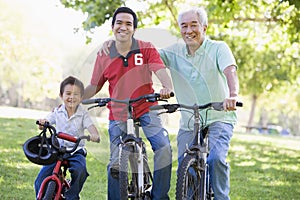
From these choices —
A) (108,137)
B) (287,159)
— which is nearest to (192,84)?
(108,137)

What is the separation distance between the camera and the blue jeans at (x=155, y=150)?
462cm

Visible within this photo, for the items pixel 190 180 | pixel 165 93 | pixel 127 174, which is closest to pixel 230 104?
pixel 165 93

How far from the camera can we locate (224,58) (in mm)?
4590

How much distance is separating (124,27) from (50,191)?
1434 mm

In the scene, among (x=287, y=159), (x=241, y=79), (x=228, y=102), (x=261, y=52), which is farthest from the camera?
(x=241, y=79)

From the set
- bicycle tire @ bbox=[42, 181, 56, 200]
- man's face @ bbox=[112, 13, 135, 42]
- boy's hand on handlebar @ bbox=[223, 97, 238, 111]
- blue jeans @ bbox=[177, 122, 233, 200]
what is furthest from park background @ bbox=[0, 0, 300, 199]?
boy's hand on handlebar @ bbox=[223, 97, 238, 111]

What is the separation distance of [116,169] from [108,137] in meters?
0.38

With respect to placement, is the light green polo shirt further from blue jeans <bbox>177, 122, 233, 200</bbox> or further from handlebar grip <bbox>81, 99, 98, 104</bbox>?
handlebar grip <bbox>81, 99, 98, 104</bbox>

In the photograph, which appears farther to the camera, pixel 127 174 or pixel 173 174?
pixel 173 174

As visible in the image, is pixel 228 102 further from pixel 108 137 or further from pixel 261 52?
pixel 261 52

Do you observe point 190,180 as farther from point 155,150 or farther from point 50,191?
point 50,191

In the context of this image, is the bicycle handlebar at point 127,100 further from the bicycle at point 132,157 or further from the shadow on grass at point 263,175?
the shadow on grass at point 263,175

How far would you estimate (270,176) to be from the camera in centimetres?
939

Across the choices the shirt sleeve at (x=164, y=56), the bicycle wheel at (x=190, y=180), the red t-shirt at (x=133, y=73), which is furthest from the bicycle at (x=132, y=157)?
the shirt sleeve at (x=164, y=56)
